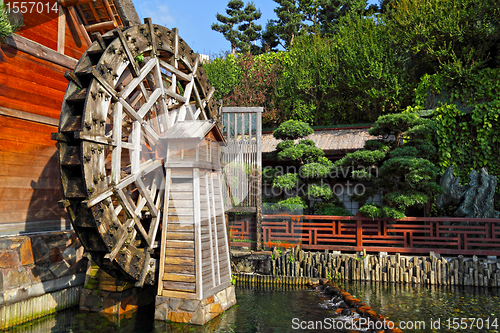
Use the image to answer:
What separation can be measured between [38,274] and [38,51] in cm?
431

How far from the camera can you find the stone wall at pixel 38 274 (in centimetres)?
581

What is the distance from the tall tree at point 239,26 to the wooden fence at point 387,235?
23612 millimetres

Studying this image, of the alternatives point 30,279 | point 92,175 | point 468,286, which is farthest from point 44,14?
point 468,286

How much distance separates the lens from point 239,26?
1287 inches

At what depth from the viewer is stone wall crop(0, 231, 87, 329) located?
5.81m

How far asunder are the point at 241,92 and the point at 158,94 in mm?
15368

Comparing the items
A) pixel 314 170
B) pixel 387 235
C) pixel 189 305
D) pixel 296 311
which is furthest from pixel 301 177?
pixel 189 305

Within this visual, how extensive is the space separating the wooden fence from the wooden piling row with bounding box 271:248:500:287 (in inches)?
13.9

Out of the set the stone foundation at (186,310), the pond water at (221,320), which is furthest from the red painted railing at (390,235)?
the stone foundation at (186,310)

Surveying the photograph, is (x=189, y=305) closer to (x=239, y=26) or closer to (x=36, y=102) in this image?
(x=36, y=102)

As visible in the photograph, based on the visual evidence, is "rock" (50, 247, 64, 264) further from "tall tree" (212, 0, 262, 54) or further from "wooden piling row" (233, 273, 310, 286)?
"tall tree" (212, 0, 262, 54)

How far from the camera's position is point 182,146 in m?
6.76

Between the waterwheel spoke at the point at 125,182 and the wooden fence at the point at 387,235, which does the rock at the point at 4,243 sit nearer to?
the waterwheel spoke at the point at 125,182

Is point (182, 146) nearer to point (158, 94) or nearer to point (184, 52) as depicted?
point (158, 94)
